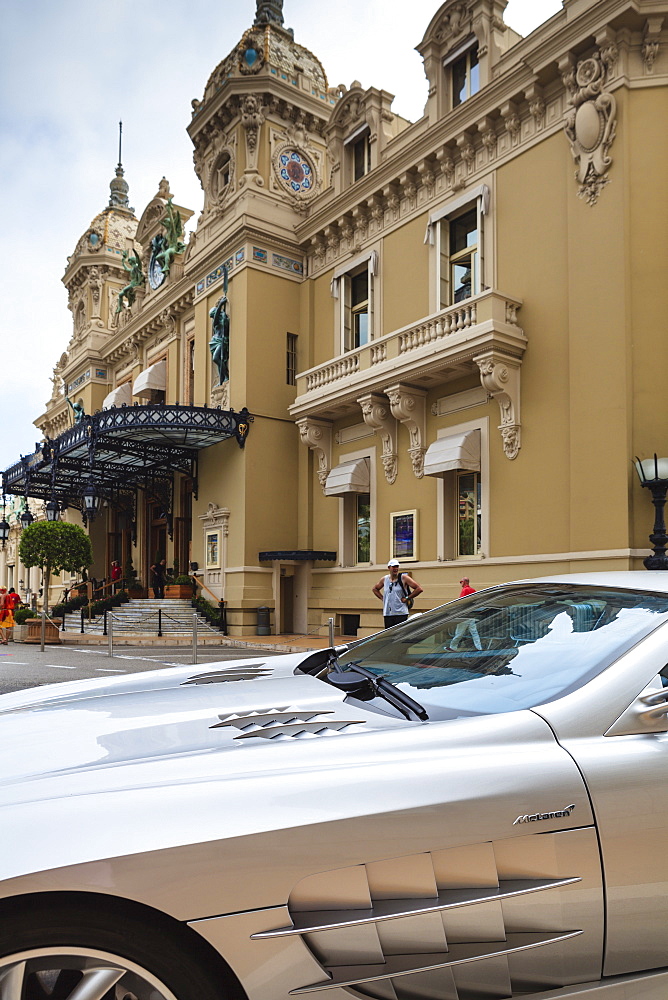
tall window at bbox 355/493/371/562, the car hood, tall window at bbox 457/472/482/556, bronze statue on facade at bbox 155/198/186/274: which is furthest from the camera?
bronze statue on facade at bbox 155/198/186/274

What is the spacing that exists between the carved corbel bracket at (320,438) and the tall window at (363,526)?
126 centimetres

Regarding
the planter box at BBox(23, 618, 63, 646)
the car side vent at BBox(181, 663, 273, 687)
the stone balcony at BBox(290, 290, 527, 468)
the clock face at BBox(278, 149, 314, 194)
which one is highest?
the clock face at BBox(278, 149, 314, 194)

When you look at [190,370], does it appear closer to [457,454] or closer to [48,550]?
[48,550]

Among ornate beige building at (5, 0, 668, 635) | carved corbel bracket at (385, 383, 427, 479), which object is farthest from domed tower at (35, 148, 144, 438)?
carved corbel bracket at (385, 383, 427, 479)

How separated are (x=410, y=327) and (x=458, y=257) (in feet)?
7.11

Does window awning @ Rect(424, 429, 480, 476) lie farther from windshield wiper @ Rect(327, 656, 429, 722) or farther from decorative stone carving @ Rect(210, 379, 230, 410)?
windshield wiper @ Rect(327, 656, 429, 722)

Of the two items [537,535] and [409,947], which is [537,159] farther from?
[409,947]

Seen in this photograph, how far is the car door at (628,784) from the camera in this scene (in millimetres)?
1858

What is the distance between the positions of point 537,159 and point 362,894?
52.5ft

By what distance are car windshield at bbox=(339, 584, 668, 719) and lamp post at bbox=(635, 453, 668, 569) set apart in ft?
31.2

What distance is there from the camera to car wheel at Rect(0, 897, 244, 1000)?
60.6 inches

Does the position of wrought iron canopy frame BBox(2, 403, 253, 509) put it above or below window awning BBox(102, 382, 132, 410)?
below

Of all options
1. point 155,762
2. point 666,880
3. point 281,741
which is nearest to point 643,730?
point 666,880

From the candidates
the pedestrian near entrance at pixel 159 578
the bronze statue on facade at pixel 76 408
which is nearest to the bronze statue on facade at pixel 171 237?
the bronze statue on facade at pixel 76 408
